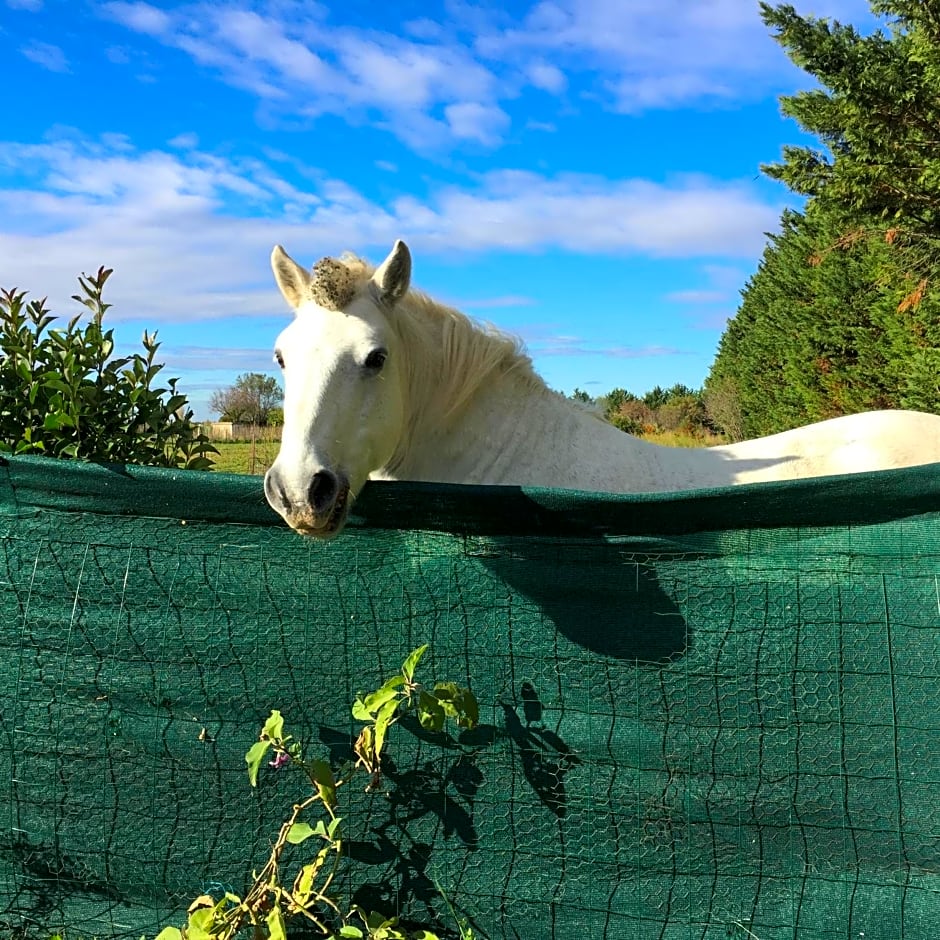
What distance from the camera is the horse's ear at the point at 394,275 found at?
2.89m

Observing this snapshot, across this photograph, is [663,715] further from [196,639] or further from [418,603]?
[196,639]

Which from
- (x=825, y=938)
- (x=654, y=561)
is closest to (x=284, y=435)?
(x=654, y=561)

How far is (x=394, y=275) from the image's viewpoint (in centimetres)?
293

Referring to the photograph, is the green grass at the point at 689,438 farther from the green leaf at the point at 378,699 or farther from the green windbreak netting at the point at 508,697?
the green leaf at the point at 378,699

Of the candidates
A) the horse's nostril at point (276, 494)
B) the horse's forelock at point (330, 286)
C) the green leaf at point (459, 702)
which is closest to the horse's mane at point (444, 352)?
the horse's forelock at point (330, 286)

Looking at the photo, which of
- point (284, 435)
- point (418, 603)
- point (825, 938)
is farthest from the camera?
point (284, 435)

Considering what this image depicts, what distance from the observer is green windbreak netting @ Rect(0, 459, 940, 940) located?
2.02m

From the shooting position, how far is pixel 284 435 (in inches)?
94.5

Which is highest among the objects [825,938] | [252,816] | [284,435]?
[284,435]

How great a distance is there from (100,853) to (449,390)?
6.60 feet

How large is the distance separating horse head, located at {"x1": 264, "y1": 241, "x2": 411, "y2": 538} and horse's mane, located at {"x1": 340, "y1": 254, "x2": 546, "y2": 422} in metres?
0.09

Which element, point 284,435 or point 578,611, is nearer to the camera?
point 578,611

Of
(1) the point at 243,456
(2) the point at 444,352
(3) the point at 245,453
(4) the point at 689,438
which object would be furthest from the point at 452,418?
(4) the point at 689,438

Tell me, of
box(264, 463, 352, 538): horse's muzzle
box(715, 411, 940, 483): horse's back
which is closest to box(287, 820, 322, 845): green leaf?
box(264, 463, 352, 538): horse's muzzle
